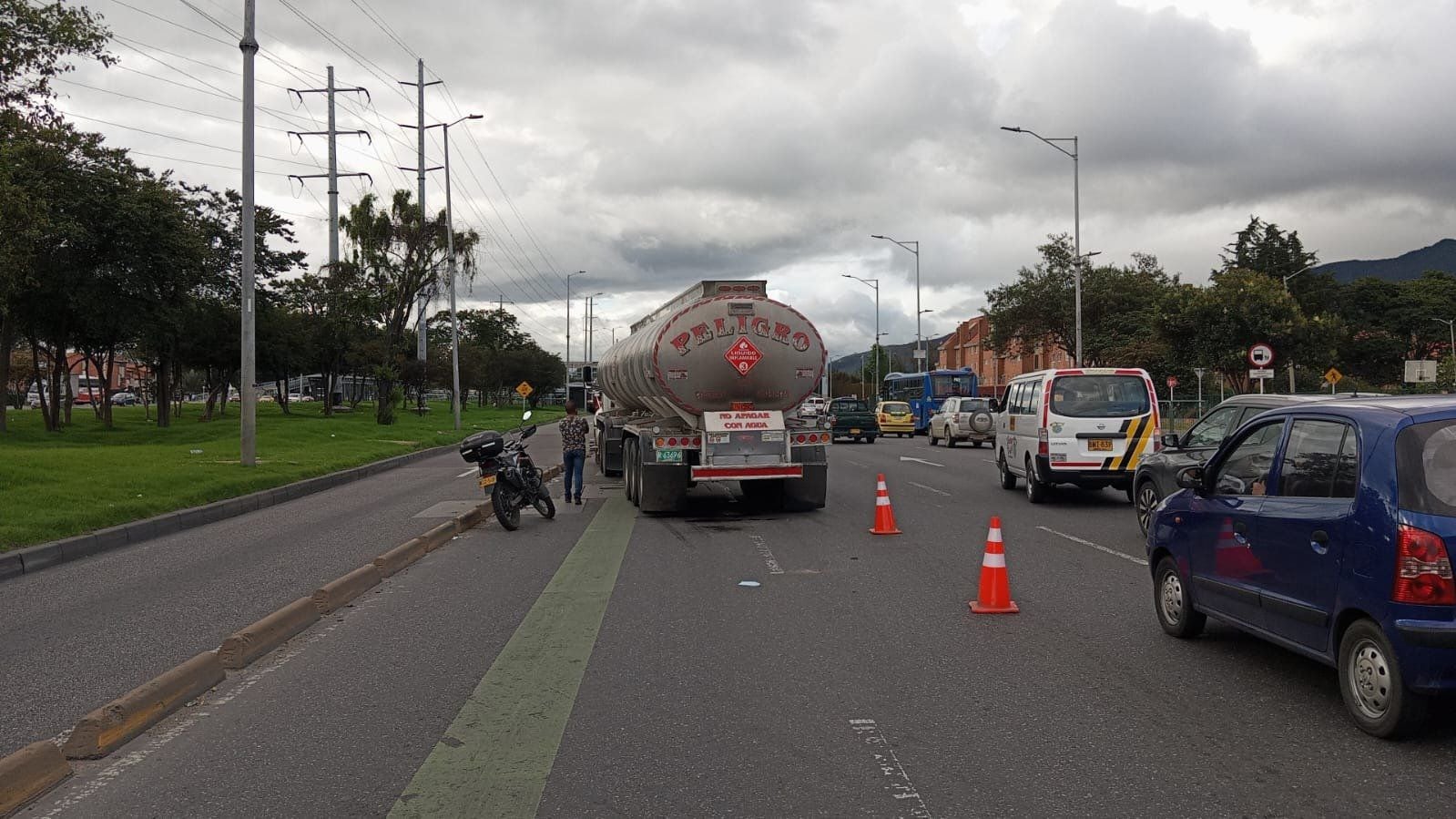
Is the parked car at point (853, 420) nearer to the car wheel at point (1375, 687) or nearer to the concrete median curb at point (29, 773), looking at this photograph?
the car wheel at point (1375, 687)

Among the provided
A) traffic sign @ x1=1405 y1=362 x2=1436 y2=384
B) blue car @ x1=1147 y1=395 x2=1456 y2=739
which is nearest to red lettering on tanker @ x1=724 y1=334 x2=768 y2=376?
blue car @ x1=1147 y1=395 x2=1456 y2=739

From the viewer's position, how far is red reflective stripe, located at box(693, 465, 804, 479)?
14.5 m

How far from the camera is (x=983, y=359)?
111 metres

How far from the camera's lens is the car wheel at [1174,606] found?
270 inches

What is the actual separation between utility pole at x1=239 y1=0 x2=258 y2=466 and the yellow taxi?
92.1 ft

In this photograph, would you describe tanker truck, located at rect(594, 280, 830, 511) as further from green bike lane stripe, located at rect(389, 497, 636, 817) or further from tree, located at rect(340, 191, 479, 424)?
tree, located at rect(340, 191, 479, 424)

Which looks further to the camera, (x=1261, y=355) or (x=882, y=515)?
(x=1261, y=355)

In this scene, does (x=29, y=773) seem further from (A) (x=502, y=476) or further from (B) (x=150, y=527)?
(B) (x=150, y=527)

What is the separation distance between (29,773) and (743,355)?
10733mm

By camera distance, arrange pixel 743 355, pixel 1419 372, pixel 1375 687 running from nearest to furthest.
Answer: pixel 1375 687 < pixel 743 355 < pixel 1419 372

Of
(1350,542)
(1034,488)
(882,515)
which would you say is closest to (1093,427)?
(1034,488)

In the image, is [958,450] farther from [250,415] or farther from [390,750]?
[390,750]

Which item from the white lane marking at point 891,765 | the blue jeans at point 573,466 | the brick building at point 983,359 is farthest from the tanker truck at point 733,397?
the brick building at point 983,359

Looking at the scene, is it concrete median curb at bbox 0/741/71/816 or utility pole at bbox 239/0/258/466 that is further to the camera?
utility pole at bbox 239/0/258/466
